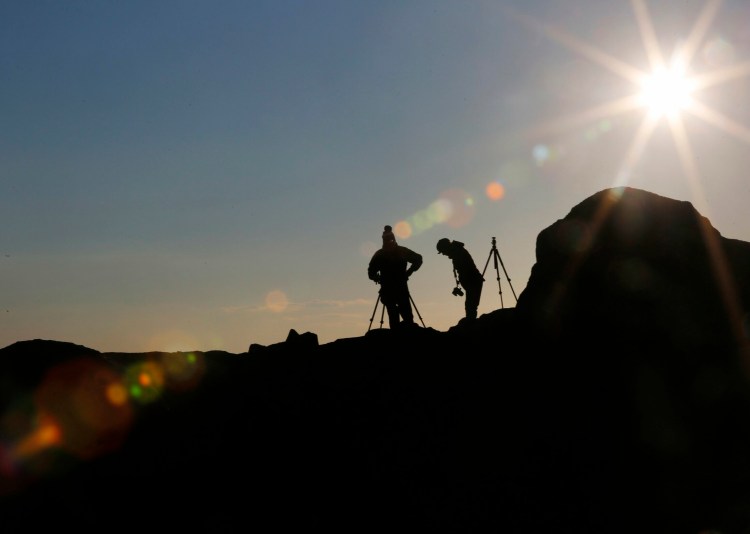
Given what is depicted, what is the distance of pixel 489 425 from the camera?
41.9 feet

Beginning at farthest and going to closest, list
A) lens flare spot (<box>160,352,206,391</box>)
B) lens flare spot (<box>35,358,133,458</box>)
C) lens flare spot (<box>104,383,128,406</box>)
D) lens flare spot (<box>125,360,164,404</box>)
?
lens flare spot (<box>160,352,206,391</box>), lens flare spot (<box>125,360,164,404</box>), lens flare spot (<box>104,383,128,406</box>), lens flare spot (<box>35,358,133,458</box>)

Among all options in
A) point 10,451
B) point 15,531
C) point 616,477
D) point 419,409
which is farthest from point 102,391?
point 616,477

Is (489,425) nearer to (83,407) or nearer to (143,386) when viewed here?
(143,386)

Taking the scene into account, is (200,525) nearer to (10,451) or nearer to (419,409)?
(10,451)

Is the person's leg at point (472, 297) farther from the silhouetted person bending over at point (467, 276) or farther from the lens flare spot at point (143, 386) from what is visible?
the lens flare spot at point (143, 386)

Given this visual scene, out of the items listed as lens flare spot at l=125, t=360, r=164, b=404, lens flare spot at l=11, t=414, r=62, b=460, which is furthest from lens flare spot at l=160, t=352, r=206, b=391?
lens flare spot at l=11, t=414, r=62, b=460

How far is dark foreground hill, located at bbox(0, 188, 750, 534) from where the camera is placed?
10.8 metres

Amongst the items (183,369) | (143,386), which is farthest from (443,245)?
(143,386)

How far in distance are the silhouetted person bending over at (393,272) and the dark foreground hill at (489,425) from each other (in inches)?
193

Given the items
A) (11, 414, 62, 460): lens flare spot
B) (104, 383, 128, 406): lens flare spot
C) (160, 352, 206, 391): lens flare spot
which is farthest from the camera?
(160, 352, 206, 391): lens flare spot

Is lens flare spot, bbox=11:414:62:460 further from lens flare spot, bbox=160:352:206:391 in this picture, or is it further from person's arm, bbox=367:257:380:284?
person's arm, bbox=367:257:380:284

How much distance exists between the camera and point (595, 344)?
12922mm

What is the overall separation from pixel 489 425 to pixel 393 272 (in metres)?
7.69

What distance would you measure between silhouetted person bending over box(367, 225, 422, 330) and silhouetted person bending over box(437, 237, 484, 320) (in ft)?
4.14
